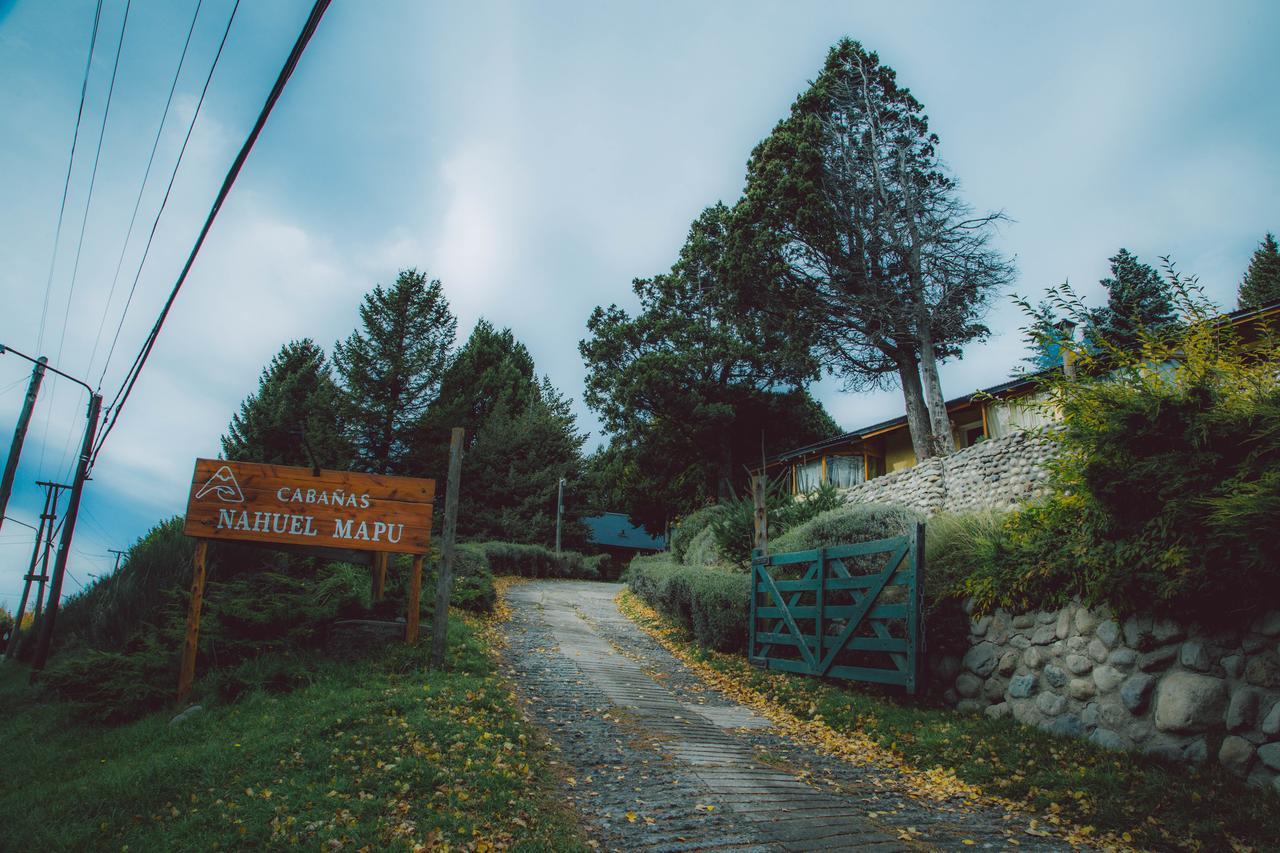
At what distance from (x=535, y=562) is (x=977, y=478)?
62.4ft

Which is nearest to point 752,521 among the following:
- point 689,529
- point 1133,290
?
Result: point 689,529

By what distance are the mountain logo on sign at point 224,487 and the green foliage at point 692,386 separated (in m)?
21.3

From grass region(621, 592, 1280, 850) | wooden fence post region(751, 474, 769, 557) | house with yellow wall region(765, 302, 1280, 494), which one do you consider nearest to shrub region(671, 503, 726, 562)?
house with yellow wall region(765, 302, 1280, 494)

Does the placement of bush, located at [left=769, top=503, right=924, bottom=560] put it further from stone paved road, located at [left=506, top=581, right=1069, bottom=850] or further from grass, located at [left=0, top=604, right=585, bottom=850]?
grass, located at [left=0, top=604, right=585, bottom=850]

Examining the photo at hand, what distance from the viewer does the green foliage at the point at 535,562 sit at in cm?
2797

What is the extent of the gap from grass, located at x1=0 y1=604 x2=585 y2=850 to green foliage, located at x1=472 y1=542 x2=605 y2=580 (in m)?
18.3

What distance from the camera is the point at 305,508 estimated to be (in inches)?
368

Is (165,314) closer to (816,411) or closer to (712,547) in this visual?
(712,547)

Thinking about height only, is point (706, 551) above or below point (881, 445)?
below

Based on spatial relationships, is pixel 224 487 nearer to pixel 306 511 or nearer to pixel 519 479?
pixel 306 511

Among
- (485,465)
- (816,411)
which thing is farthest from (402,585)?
(816,411)

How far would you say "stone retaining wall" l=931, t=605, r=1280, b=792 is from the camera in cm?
496

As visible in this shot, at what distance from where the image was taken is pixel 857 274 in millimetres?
23391

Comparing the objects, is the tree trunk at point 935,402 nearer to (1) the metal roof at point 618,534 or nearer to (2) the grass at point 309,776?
(2) the grass at point 309,776
